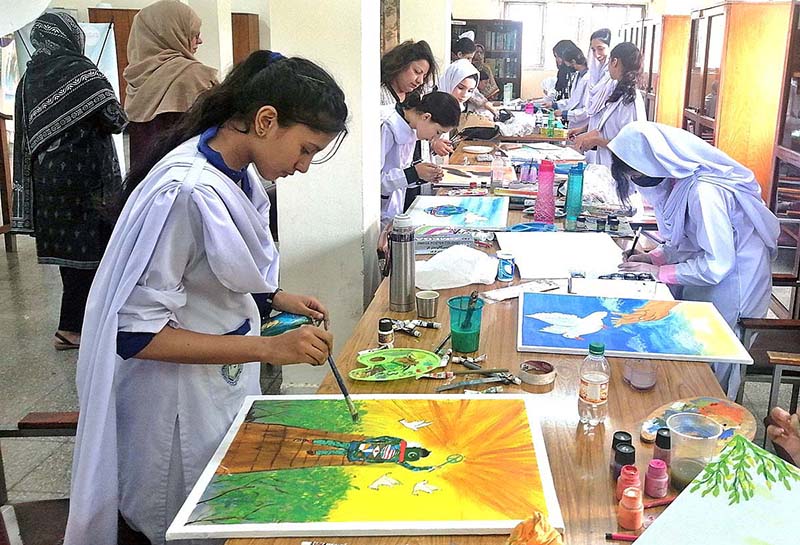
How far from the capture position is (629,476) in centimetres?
113

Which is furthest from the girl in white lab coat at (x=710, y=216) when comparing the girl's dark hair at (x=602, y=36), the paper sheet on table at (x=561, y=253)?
the girl's dark hair at (x=602, y=36)

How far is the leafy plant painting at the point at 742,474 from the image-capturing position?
0.96 metres

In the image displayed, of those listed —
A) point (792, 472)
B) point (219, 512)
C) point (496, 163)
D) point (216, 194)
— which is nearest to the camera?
point (792, 472)

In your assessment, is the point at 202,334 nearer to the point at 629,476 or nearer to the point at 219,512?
the point at 219,512

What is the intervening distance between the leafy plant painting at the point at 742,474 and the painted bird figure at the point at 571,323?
766mm

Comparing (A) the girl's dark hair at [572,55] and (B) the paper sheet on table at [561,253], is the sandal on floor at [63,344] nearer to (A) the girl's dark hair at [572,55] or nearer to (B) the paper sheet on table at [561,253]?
(B) the paper sheet on table at [561,253]

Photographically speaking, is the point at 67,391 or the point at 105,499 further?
the point at 67,391

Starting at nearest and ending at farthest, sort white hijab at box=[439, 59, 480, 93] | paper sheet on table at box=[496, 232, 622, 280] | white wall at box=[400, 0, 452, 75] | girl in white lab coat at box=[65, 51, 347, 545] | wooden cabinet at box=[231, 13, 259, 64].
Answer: girl in white lab coat at box=[65, 51, 347, 545] < paper sheet on table at box=[496, 232, 622, 280] < white hijab at box=[439, 59, 480, 93] < white wall at box=[400, 0, 452, 75] < wooden cabinet at box=[231, 13, 259, 64]

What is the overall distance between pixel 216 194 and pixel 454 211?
1.89 m

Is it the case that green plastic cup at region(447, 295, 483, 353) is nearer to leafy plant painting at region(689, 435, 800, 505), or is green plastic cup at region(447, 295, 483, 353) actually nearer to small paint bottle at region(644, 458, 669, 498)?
small paint bottle at region(644, 458, 669, 498)

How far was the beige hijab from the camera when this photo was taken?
3336mm

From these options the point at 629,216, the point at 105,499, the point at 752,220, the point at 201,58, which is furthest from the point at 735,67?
the point at 105,499

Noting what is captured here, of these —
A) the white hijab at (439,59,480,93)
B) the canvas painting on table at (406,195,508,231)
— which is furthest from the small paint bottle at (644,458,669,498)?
the white hijab at (439,59,480,93)

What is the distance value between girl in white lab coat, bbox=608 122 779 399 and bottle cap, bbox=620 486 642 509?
1.49 meters
